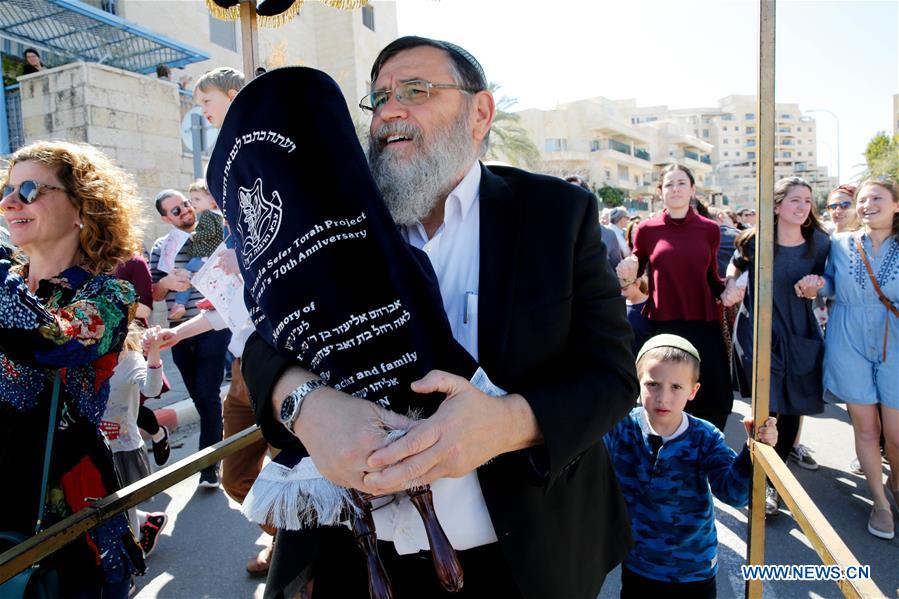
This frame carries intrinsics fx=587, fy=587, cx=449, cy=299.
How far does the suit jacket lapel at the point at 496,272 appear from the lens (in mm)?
1326

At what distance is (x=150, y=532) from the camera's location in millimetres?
3342

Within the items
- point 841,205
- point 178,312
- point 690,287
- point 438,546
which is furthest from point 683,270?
point 178,312

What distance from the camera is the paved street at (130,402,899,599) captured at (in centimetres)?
308

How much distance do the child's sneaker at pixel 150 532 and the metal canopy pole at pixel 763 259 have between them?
303 cm

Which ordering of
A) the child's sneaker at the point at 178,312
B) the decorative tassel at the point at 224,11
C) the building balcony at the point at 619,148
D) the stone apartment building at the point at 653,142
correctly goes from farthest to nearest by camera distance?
the building balcony at the point at 619,148
the stone apartment building at the point at 653,142
the child's sneaker at the point at 178,312
the decorative tassel at the point at 224,11

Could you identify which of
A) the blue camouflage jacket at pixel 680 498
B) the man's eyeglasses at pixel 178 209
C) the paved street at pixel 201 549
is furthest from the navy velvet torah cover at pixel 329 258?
the man's eyeglasses at pixel 178 209

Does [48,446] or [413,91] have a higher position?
[413,91]

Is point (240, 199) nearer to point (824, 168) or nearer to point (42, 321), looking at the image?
point (42, 321)

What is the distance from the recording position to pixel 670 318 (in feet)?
13.4

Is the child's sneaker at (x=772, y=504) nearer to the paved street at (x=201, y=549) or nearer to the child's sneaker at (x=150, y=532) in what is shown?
the paved street at (x=201, y=549)

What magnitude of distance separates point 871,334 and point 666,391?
6.96ft

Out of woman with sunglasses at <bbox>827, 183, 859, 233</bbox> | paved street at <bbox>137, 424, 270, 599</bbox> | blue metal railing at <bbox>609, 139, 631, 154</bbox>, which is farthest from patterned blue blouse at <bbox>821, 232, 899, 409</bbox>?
blue metal railing at <bbox>609, 139, 631, 154</bbox>

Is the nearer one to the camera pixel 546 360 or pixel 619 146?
pixel 546 360

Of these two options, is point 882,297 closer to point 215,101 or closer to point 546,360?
point 546,360
